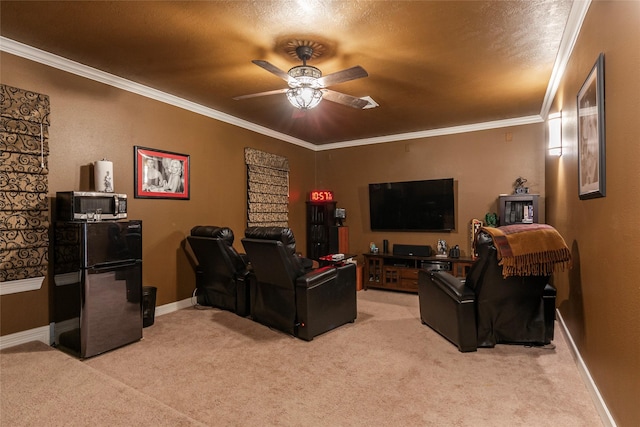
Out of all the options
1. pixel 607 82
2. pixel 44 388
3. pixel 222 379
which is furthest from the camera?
pixel 222 379

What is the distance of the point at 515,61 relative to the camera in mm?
3424

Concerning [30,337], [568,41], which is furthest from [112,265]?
[568,41]

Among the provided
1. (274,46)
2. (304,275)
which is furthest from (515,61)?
(304,275)

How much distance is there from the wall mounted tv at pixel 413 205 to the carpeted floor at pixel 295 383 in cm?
274

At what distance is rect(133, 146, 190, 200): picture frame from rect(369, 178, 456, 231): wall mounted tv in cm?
338

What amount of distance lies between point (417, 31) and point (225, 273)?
3.26 metres

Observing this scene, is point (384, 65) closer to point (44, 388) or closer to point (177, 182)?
point (177, 182)

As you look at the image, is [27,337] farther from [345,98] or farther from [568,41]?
[568,41]

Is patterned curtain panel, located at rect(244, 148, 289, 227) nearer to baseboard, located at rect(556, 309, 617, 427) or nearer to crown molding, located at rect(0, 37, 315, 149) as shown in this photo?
crown molding, located at rect(0, 37, 315, 149)

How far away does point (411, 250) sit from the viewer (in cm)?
591

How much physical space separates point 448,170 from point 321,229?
2.51 meters

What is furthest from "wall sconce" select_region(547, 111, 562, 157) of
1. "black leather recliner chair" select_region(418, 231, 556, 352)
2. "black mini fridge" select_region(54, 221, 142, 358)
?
"black mini fridge" select_region(54, 221, 142, 358)

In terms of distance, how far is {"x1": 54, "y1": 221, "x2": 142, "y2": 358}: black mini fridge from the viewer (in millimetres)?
2918

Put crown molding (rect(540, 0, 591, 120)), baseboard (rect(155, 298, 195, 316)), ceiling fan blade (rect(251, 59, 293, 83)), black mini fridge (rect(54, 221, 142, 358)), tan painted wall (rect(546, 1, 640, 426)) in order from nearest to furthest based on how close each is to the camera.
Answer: tan painted wall (rect(546, 1, 640, 426)) < crown molding (rect(540, 0, 591, 120)) < ceiling fan blade (rect(251, 59, 293, 83)) < black mini fridge (rect(54, 221, 142, 358)) < baseboard (rect(155, 298, 195, 316))
